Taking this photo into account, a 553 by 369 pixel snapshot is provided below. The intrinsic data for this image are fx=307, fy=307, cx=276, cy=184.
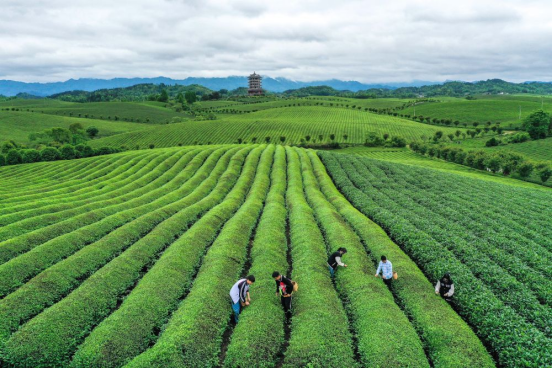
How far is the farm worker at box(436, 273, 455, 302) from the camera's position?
18797 millimetres

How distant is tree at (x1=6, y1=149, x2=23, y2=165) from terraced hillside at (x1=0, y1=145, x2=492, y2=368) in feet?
219

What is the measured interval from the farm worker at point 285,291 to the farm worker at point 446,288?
9.41 meters

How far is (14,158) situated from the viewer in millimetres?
85812

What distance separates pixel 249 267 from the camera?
24.8 meters

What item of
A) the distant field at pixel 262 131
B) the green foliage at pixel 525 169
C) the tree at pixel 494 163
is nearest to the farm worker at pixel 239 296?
the green foliage at pixel 525 169

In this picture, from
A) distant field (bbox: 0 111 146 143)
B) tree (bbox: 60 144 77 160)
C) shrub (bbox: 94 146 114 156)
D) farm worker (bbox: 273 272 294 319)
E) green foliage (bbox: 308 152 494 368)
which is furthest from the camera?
distant field (bbox: 0 111 146 143)

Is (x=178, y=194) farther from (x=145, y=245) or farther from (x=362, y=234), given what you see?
(x=362, y=234)

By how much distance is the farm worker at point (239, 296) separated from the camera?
17.2m

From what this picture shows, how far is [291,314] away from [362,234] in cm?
1351

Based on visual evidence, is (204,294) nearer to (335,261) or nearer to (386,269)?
(335,261)

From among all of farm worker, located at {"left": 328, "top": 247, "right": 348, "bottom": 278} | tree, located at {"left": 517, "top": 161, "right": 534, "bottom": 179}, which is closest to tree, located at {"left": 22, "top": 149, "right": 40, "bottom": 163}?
farm worker, located at {"left": 328, "top": 247, "right": 348, "bottom": 278}

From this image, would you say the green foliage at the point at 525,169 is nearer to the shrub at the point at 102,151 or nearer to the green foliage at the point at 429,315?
the green foliage at the point at 429,315

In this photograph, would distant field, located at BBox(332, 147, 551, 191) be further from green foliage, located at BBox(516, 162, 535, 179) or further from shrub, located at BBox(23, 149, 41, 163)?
shrub, located at BBox(23, 149, 41, 163)

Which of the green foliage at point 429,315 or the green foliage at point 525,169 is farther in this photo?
the green foliage at point 525,169
